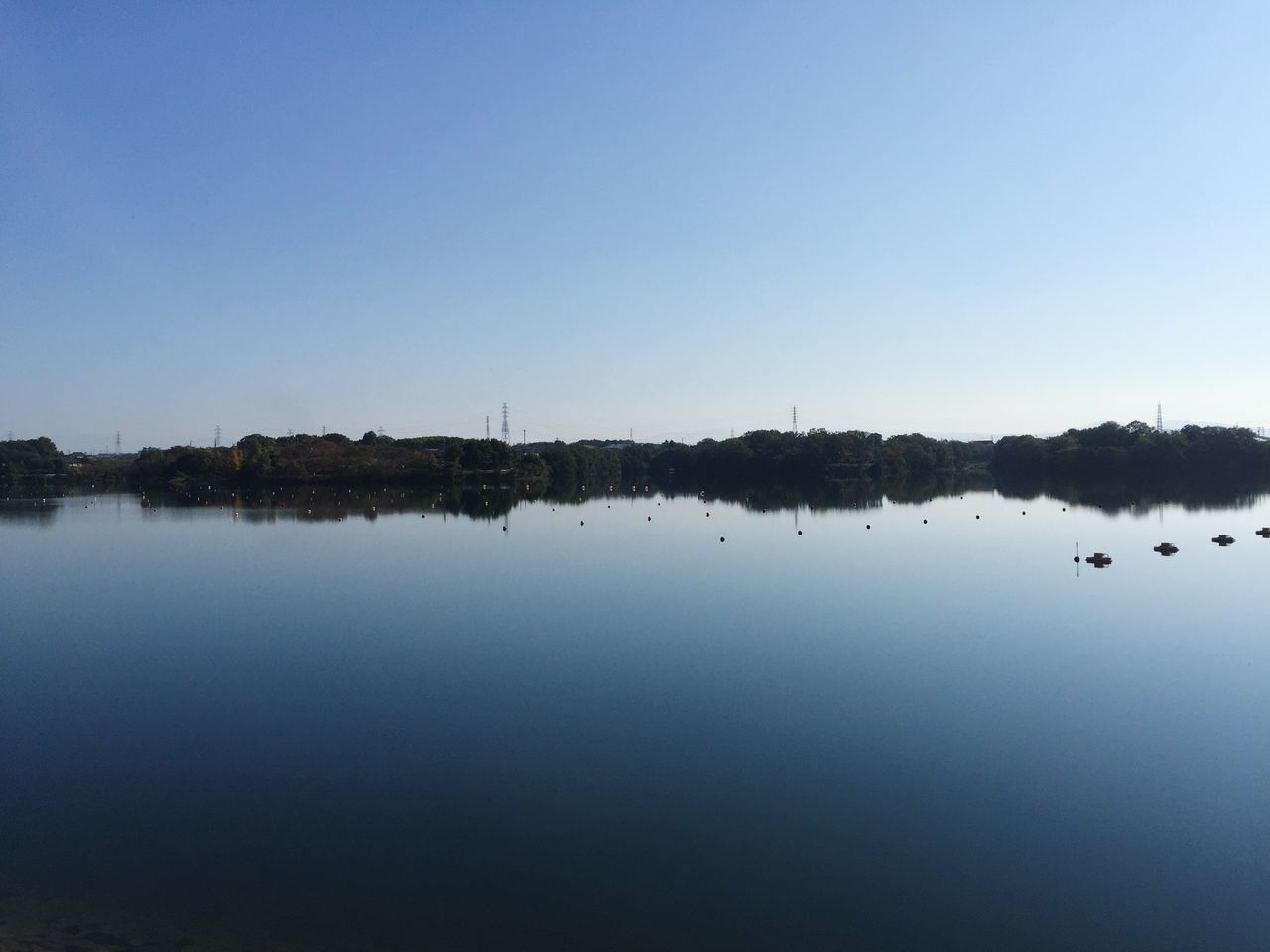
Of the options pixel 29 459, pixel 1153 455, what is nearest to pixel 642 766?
pixel 1153 455

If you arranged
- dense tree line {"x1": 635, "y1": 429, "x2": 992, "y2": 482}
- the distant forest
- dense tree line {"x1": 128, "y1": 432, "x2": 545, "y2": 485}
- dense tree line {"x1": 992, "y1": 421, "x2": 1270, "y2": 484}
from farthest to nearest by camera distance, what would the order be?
dense tree line {"x1": 635, "y1": 429, "x2": 992, "y2": 482} → dense tree line {"x1": 128, "y1": 432, "x2": 545, "y2": 485} → the distant forest → dense tree line {"x1": 992, "y1": 421, "x2": 1270, "y2": 484}

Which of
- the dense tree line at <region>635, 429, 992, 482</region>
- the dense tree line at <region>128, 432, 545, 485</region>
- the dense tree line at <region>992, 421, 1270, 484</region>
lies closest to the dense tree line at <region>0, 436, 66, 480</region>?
the dense tree line at <region>128, 432, 545, 485</region>

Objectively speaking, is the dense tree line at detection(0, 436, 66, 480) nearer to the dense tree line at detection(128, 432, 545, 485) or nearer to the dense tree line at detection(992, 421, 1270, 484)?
the dense tree line at detection(128, 432, 545, 485)

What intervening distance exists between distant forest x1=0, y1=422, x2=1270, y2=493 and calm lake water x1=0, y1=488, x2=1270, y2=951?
43.3 m

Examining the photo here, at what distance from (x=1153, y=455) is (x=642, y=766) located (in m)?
66.0

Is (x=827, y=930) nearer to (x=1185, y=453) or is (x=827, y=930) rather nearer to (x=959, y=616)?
(x=959, y=616)

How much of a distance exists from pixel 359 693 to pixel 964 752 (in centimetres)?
711

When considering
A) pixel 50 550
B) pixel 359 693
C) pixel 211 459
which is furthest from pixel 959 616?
pixel 211 459

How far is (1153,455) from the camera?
61812 mm

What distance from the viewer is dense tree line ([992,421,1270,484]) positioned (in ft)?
196

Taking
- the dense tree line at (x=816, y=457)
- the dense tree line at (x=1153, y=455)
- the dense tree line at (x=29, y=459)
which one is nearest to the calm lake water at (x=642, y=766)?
the dense tree line at (x=1153, y=455)

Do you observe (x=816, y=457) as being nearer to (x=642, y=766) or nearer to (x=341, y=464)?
(x=341, y=464)

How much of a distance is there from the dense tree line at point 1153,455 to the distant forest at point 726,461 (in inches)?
3.1

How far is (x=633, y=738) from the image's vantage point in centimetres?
871
